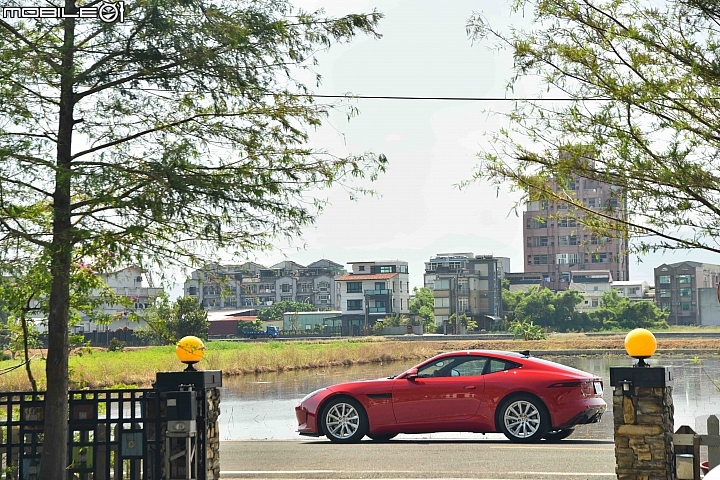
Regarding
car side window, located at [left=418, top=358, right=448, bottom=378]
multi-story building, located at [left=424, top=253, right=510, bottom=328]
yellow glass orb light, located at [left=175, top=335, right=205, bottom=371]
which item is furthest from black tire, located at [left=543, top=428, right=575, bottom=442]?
multi-story building, located at [left=424, top=253, right=510, bottom=328]

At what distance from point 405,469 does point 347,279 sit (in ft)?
313

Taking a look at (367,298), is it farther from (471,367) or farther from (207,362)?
(471,367)

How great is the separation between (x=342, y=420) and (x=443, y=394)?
1.51 metres

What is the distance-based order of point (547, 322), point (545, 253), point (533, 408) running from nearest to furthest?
point (533, 408) → point (547, 322) → point (545, 253)

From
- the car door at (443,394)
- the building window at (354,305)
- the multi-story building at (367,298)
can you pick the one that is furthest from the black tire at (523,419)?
the building window at (354,305)

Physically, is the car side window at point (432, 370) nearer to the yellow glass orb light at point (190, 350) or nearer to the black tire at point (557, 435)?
the black tire at point (557, 435)

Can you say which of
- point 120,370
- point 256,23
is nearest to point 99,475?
point 256,23

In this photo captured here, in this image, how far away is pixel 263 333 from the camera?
101 meters

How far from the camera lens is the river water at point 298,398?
17531mm

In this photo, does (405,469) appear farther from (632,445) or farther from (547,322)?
(547,322)

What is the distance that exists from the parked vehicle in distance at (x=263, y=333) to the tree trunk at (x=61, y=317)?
8706cm

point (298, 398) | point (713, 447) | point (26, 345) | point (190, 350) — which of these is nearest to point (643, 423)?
point (713, 447)

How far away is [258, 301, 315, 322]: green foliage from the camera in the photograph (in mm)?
118500

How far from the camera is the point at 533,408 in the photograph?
1358cm
